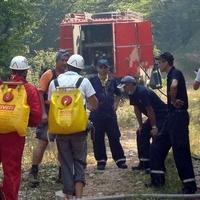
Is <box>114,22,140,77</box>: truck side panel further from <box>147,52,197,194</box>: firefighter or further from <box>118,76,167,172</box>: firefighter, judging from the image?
<box>147,52,197,194</box>: firefighter

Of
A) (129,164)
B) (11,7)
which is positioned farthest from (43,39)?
(129,164)

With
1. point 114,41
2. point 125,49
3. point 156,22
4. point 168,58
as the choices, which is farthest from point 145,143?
point 156,22

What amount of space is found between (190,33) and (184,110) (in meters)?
43.2

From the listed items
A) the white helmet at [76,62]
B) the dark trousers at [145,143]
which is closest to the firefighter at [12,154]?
the white helmet at [76,62]

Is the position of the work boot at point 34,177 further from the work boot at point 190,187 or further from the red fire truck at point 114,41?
the red fire truck at point 114,41

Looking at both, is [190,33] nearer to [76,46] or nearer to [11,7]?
[76,46]

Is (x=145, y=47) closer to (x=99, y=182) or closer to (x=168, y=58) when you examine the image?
(x=99, y=182)

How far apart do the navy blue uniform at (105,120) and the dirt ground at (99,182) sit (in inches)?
9.8

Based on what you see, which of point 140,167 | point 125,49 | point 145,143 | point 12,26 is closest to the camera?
point 145,143

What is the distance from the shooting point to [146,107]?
6984mm

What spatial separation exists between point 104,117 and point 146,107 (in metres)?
1.03

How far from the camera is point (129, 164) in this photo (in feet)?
27.4

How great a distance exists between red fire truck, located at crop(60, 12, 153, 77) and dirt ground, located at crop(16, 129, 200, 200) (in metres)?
9.29

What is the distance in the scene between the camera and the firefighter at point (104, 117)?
7754 mm
